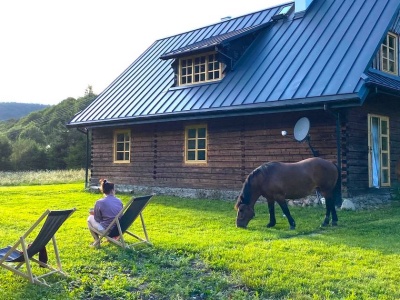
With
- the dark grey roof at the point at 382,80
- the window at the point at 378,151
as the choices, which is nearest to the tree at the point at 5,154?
the window at the point at 378,151

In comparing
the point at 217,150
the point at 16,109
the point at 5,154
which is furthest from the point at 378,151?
the point at 16,109

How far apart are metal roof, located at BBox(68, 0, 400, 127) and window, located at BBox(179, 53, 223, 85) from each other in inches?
16.3

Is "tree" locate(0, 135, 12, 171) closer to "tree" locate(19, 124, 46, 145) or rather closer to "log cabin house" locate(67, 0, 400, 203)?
"tree" locate(19, 124, 46, 145)

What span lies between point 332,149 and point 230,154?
3.50 m

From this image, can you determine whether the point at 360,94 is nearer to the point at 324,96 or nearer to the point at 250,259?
the point at 324,96

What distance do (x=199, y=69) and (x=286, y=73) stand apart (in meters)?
4.04

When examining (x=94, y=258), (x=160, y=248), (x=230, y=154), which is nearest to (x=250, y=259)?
(x=160, y=248)

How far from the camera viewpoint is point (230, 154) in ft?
46.8

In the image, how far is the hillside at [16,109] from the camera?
97.5 meters

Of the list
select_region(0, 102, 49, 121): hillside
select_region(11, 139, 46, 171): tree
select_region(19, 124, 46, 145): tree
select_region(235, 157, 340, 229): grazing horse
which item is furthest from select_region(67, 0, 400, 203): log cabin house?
select_region(0, 102, 49, 121): hillside

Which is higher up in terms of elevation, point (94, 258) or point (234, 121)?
point (234, 121)

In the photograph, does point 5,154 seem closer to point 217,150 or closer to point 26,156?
point 26,156

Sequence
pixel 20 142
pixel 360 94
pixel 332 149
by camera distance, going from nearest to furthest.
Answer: pixel 360 94 < pixel 332 149 < pixel 20 142

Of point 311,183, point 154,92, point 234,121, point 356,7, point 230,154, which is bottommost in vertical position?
point 311,183
